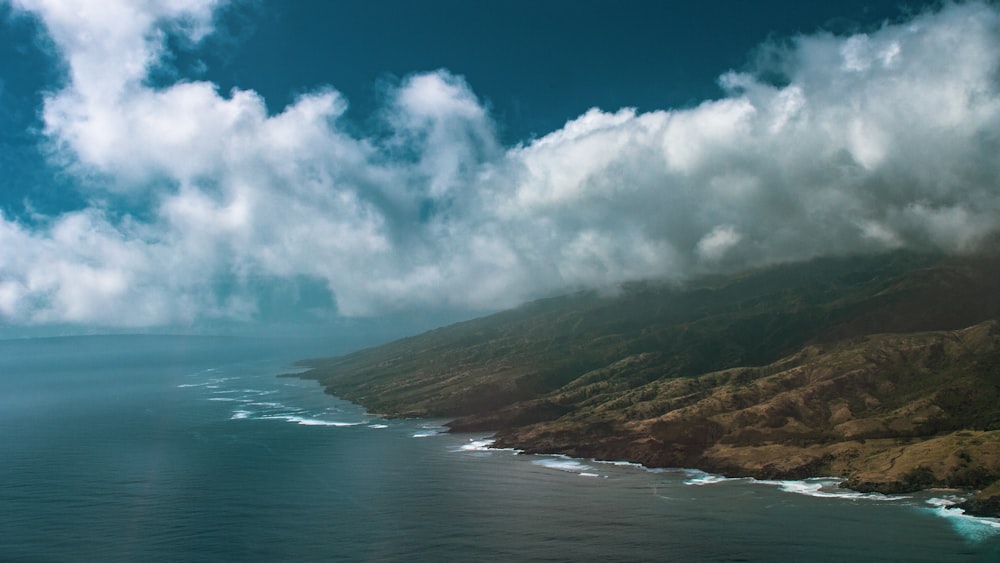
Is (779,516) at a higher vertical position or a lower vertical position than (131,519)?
lower

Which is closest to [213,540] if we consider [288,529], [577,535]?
[288,529]

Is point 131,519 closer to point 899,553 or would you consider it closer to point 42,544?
point 42,544

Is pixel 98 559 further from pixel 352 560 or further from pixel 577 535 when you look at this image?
pixel 577 535

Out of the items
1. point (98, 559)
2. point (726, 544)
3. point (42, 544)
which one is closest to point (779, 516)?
point (726, 544)

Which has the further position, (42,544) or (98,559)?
(42,544)

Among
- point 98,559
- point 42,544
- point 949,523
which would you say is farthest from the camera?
point 949,523

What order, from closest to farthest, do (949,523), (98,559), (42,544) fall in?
(98,559) → (42,544) → (949,523)
